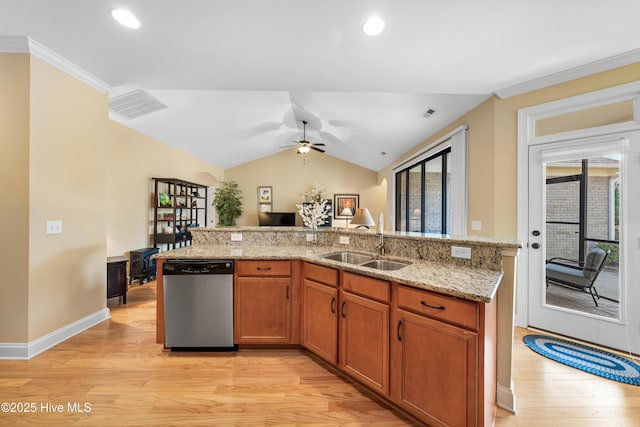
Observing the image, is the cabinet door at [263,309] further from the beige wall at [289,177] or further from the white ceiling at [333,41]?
the beige wall at [289,177]

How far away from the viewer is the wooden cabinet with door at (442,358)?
1.31m

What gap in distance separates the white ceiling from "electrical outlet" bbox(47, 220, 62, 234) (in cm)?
153

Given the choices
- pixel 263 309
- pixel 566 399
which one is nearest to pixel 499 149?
pixel 566 399

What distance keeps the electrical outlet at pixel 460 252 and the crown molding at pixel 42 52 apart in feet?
12.5

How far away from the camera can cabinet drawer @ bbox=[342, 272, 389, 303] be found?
1.68 meters

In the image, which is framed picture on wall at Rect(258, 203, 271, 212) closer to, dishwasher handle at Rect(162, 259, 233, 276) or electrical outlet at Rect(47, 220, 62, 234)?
electrical outlet at Rect(47, 220, 62, 234)

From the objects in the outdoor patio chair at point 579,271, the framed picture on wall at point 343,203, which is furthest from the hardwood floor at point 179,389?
the framed picture on wall at point 343,203

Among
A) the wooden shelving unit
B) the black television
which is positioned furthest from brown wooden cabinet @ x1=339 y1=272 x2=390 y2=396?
the black television

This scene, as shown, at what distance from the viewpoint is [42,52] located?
2.29 m

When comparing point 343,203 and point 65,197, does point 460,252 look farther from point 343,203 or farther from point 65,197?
point 343,203

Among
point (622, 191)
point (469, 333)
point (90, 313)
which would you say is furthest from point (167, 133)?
point (622, 191)

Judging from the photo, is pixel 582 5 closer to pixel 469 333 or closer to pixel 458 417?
pixel 469 333

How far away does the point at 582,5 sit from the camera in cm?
183

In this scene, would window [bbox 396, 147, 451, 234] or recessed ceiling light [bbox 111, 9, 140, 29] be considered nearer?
recessed ceiling light [bbox 111, 9, 140, 29]
